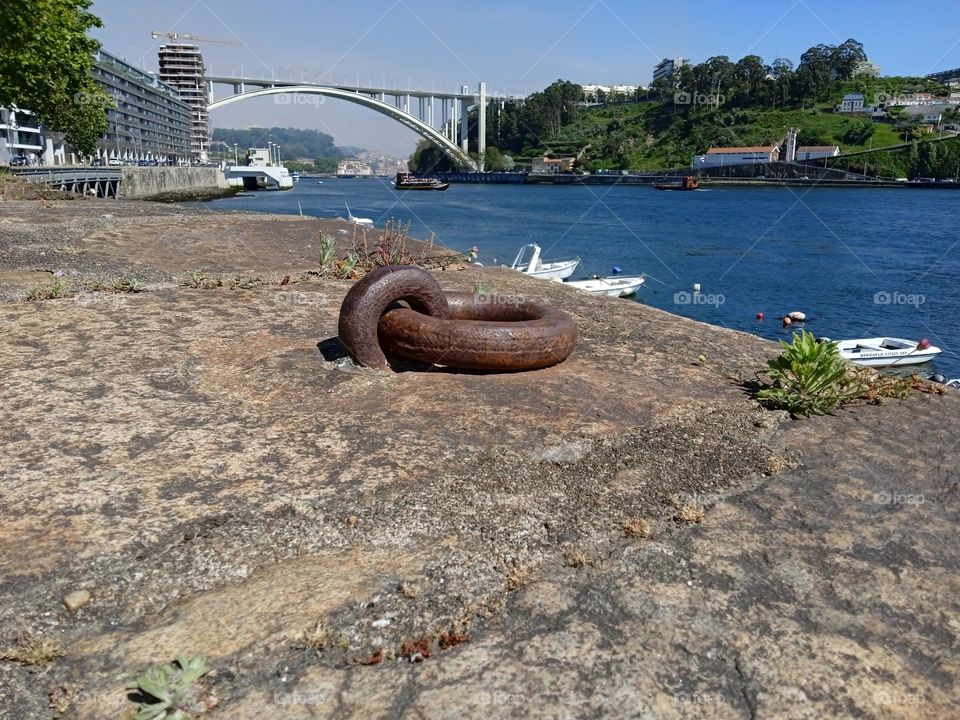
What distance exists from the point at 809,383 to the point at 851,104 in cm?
16635

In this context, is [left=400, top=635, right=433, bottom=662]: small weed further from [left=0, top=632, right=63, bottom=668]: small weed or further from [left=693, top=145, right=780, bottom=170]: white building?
[left=693, top=145, right=780, bottom=170]: white building

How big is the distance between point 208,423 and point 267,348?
1.65 metres

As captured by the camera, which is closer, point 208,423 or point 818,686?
point 818,686

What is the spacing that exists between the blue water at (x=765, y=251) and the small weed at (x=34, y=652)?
73.4ft

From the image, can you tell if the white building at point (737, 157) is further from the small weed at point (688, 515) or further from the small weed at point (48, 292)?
the small weed at point (688, 515)

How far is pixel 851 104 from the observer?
481 ft

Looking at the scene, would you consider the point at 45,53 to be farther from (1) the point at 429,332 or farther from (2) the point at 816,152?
(2) the point at 816,152

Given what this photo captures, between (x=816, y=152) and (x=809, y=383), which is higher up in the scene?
(x=816, y=152)

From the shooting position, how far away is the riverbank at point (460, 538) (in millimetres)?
2600

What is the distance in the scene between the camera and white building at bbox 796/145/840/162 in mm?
126925

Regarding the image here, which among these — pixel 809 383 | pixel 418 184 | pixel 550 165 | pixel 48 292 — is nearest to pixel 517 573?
pixel 809 383

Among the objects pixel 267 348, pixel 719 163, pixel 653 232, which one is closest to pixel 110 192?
pixel 653 232

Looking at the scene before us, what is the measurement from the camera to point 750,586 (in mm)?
3156

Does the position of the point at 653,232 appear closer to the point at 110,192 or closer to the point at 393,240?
the point at 110,192
